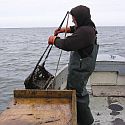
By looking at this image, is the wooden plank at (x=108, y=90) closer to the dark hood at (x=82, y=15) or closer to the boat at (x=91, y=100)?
the boat at (x=91, y=100)

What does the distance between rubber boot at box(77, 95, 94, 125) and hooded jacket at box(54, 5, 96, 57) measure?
78 centimetres

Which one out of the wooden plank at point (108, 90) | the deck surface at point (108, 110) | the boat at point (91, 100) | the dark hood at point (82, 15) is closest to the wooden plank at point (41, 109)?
the boat at point (91, 100)

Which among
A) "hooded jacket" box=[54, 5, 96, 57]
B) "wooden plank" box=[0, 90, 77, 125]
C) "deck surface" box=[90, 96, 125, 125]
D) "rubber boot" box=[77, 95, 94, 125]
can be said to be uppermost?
"hooded jacket" box=[54, 5, 96, 57]

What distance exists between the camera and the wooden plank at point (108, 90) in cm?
678

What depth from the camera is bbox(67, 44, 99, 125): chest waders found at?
4.39m

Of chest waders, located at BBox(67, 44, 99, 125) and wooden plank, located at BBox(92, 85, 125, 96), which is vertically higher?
Result: chest waders, located at BBox(67, 44, 99, 125)

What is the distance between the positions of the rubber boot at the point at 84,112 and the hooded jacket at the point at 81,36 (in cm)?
78

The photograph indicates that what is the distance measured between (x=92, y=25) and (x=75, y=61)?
570 millimetres

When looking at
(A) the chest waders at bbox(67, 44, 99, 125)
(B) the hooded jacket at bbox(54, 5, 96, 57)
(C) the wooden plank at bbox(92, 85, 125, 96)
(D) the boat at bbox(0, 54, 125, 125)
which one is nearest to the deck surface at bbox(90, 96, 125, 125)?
(D) the boat at bbox(0, 54, 125, 125)

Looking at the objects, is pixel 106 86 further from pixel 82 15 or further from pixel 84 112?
pixel 82 15

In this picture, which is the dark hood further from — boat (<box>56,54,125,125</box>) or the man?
boat (<box>56,54,125,125</box>)

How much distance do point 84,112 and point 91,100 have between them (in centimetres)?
184

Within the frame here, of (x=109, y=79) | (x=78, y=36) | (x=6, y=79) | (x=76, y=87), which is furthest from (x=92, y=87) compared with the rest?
(x=6, y=79)

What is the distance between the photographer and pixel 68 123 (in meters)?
3.84
